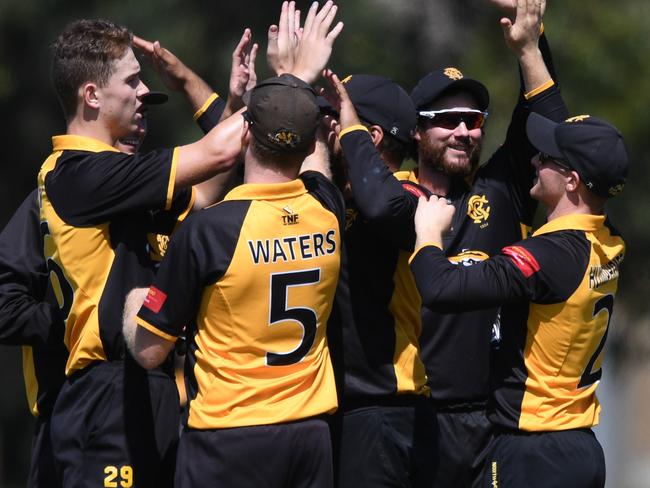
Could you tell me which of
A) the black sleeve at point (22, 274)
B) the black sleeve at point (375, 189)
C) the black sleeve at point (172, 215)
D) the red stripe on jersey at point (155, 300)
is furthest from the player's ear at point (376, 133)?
the black sleeve at point (22, 274)

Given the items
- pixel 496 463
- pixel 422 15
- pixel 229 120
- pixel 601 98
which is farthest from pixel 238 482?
pixel 422 15

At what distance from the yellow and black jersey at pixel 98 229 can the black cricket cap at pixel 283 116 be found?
1.60 feet

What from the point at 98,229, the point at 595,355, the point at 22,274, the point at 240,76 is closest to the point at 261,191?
the point at 98,229

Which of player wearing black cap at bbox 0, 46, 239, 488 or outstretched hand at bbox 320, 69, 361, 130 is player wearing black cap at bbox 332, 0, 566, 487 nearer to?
outstretched hand at bbox 320, 69, 361, 130

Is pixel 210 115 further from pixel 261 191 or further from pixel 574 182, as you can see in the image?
pixel 574 182

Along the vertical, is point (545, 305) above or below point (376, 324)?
above

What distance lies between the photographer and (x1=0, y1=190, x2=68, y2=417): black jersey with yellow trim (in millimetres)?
6285

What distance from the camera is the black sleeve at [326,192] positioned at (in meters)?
5.77

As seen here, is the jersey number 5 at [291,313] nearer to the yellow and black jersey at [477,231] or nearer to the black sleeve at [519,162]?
the yellow and black jersey at [477,231]

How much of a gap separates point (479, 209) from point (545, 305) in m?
0.94

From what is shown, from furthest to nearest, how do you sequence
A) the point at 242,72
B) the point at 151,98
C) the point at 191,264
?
the point at 242,72 < the point at 151,98 < the point at 191,264

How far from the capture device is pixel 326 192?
584 cm

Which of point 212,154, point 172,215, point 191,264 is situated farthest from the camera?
point 172,215

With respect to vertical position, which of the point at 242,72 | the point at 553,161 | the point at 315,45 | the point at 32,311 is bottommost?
the point at 32,311
